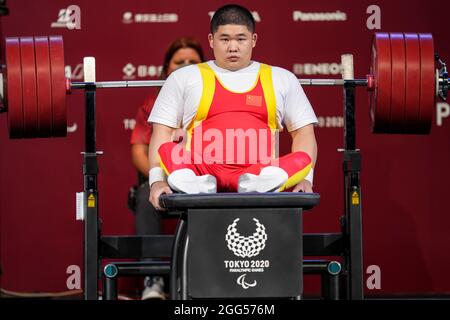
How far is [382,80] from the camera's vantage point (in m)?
4.24

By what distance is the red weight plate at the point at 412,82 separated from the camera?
4.24 m

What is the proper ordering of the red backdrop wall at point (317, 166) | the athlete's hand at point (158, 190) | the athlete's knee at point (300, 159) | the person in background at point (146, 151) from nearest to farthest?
the athlete's knee at point (300, 159) < the athlete's hand at point (158, 190) < the person in background at point (146, 151) < the red backdrop wall at point (317, 166)

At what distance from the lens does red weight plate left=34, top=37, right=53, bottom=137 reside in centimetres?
419

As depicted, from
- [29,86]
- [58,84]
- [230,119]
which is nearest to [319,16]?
[230,119]

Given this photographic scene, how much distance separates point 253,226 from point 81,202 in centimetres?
114

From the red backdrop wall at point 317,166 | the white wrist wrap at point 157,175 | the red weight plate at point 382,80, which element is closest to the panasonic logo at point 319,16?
the red backdrop wall at point 317,166

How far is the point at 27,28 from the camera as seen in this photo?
19.5ft

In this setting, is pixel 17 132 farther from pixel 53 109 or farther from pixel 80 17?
pixel 80 17

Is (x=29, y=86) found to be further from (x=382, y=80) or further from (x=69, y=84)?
(x=382, y=80)

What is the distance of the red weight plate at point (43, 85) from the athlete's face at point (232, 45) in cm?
75

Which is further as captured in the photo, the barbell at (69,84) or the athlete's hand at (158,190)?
the barbell at (69,84)

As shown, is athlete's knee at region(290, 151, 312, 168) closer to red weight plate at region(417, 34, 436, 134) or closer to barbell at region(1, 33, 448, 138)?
barbell at region(1, 33, 448, 138)

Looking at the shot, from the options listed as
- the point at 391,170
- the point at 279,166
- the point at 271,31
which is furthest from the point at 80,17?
the point at 279,166

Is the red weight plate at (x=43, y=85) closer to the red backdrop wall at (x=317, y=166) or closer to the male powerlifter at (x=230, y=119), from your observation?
the male powerlifter at (x=230, y=119)
